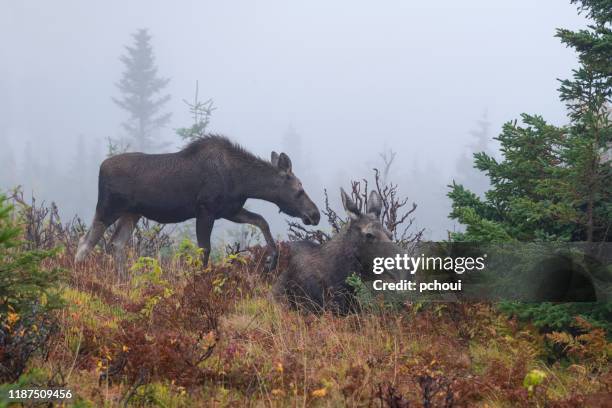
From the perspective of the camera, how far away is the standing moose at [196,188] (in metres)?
11.1

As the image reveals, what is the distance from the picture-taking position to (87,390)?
4.62m

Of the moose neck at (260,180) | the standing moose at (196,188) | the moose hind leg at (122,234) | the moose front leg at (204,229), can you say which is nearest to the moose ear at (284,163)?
the standing moose at (196,188)

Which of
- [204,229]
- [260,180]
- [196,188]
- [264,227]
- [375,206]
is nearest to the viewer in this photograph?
[375,206]

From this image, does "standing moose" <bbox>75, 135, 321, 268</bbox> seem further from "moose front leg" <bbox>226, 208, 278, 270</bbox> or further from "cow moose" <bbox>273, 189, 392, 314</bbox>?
"cow moose" <bbox>273, 189, 392, 314</bbox>

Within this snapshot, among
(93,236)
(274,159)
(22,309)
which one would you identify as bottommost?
(22,309)

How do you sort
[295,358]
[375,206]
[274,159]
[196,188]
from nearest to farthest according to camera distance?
[295,358] < [375,206] < [196,188] < [274,159]

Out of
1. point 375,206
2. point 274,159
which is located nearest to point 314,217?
point 274,159

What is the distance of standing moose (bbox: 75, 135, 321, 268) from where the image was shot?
11078 mm

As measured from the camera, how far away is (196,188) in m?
11.1

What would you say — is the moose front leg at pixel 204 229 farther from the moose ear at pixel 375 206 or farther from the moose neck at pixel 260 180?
the moose ear at pixel 375 206

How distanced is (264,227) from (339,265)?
9.08 feet

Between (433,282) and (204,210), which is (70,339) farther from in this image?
(204,210)

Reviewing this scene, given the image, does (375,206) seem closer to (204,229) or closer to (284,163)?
(284,163)

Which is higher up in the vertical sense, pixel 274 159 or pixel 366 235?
pixel 274 159
